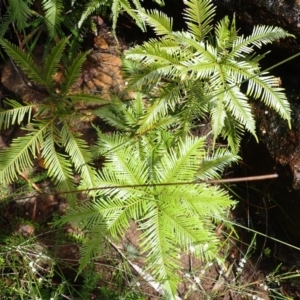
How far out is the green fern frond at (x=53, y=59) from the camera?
253cm

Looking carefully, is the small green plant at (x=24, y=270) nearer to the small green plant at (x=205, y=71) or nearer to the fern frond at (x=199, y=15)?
the small green plant at (x=205, y=71)

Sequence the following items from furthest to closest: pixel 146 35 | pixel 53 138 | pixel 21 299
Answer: pixel 146 35 → pixel 21 299 → pixel 53 138

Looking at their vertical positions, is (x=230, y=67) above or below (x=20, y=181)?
above

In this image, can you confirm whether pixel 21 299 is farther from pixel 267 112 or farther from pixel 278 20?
pixel 278 20

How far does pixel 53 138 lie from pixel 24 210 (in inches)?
35.3

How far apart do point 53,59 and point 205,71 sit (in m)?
0.88

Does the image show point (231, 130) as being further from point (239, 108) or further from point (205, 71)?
point (205, 71)

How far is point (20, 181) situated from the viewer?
10.5 ft

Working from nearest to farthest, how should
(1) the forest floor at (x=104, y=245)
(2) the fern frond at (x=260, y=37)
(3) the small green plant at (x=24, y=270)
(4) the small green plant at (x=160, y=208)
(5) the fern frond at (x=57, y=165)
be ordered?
1. (4) the small green plant at (x=160, y=208)
2. (2) the fern frond at (x=260, y=37)
3. (5) the fern frond at (x=57, y=165)
4. (3) the small green plant at (x=24, y=270)
5. (1) the forest floor at (x=104, y=245)

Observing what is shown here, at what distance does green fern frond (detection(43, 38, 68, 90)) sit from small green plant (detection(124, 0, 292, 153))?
1.23 ft

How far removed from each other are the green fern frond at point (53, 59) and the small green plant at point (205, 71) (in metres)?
0.37

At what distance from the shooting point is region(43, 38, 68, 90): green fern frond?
2533 millimetres

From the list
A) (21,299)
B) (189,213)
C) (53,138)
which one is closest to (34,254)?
(21,299)

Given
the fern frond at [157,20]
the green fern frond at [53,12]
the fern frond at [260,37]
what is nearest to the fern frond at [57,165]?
the green fern frond at [53,12]
